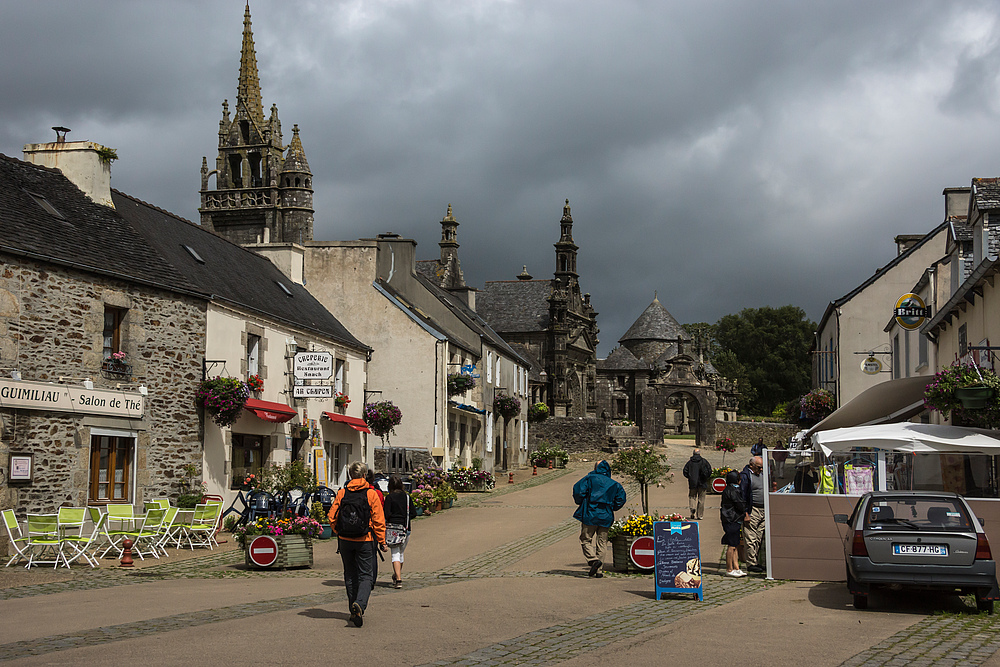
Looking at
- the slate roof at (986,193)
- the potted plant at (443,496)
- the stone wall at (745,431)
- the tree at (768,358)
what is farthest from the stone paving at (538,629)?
the tree at (768,358)

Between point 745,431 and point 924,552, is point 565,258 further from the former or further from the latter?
point 924,552

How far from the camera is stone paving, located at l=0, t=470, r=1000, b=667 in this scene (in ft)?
26.5

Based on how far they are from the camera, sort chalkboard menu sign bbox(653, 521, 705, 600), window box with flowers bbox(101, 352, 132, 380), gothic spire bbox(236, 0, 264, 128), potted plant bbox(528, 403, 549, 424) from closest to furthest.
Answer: chalkboard menu sign bbox(653, 521, 705, 600) < window box with flowers bbox(101, 352, 132, 380) < potted plant bbox(528, 403, 549, 424) < gothic spire bbox(236, 0, 264, 128)

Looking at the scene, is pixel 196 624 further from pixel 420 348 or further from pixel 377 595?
pixel 420 348

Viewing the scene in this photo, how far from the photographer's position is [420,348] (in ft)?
103

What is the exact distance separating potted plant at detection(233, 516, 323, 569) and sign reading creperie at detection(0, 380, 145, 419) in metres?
3.46

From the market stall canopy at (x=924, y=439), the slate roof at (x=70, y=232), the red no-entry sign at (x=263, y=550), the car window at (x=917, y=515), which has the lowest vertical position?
the red no-entry sign at (x=263, y=550)

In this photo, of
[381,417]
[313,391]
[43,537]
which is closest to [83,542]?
[43,537]

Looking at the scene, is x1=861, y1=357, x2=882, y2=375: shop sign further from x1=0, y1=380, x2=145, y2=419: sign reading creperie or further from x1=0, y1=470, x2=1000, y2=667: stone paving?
x1=0, y1=380, x2=145, y2=419: sign reading creperie

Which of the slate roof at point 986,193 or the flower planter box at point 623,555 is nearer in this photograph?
the flower planter box at point 623,555

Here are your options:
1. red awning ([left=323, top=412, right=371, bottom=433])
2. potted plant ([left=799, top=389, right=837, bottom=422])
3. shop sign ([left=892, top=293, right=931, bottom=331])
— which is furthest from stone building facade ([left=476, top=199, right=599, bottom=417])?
shop sign ([left=892, top=293, right=931, bottom=331])

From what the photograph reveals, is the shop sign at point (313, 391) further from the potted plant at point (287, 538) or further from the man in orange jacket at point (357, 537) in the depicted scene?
the man in orange jacket at point (357, 537)

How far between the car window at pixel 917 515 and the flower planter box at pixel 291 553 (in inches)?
320

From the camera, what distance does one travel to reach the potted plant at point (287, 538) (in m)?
14.8
